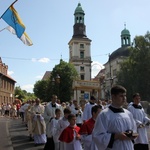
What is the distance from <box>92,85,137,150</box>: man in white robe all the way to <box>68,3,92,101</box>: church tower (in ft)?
276

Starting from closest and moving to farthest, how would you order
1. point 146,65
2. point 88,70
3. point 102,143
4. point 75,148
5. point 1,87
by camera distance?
point 102,143, point 75,148, point 146,65, point 1,87, point 88,70

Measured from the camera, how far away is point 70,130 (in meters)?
7.52

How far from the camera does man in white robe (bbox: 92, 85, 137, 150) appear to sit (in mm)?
4035

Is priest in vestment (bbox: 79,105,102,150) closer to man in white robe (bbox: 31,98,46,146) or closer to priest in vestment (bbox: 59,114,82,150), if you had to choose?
priest in vestment (bbox: 59,114,82,150)

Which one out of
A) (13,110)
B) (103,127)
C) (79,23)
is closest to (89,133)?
(103,127)

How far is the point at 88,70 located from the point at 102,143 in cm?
8523

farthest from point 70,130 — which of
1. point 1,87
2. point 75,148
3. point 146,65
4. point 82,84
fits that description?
point 1,87

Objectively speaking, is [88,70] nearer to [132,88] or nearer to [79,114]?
[132,88]

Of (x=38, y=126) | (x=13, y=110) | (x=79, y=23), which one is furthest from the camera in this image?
(x=79, y=23)

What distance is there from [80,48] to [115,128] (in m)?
87.7

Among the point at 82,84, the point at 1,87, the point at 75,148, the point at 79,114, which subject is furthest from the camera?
the point at 1,87

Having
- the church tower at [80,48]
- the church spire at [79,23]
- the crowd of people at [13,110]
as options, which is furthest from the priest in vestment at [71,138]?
the church spire at [79,23]

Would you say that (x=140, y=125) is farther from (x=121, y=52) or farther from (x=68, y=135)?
(x=121, y=52)

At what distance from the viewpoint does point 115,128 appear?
4.12 meters
